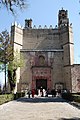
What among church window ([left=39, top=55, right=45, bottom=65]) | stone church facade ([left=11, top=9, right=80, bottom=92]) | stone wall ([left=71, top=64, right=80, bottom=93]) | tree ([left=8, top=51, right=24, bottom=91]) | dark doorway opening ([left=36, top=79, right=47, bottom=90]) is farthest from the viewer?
Result: church window ([left=39, top=55, right=45, bottom=65])

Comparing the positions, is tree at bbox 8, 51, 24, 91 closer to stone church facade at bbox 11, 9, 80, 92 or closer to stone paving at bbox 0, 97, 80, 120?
stone church facade at bbox 11, 9, 80, 92

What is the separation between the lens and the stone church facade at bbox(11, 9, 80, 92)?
46.5 meters

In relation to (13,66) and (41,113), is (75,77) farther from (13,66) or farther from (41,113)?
(41,113)

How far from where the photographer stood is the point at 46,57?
49.5 metres

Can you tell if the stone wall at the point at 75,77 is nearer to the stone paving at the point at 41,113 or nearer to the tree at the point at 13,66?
the tree at the point at 13,66

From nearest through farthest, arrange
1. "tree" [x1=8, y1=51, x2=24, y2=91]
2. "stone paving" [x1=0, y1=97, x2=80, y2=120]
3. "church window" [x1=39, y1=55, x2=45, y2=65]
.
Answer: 1. "stone paving" [x1=0, y1=97, x2=80, y2=120]
2. "tree" [x1=8, y1=51, x2=24, y2=91]
3. "church window" [x1=39, y1=55, x2=45, y2=65]

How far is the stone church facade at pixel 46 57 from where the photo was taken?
46531mm

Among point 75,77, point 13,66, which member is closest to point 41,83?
point 75,77

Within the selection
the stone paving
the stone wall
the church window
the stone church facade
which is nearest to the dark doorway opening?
the stone church facade

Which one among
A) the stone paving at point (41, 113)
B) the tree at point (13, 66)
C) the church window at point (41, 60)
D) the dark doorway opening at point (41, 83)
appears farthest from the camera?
the church window at point (41, 60)

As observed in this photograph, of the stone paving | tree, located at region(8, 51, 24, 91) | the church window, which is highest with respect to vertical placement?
the church window

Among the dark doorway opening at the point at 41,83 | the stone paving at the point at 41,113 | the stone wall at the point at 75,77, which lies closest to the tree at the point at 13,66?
the dark doorway opening at the point at 41,83

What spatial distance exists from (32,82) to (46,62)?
550cm

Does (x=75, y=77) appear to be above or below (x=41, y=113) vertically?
above
